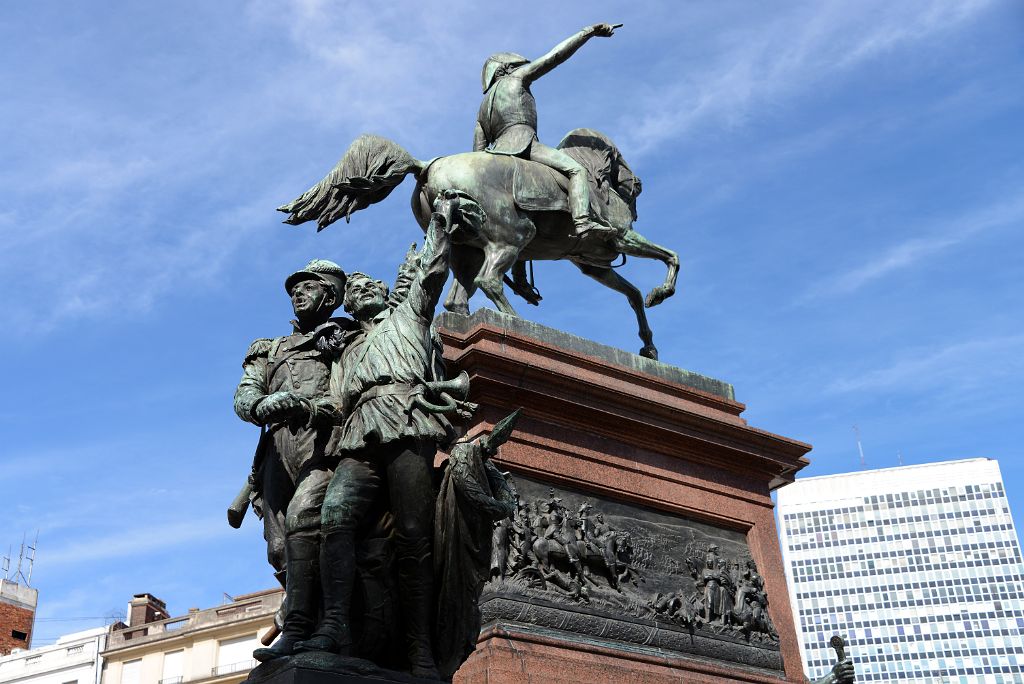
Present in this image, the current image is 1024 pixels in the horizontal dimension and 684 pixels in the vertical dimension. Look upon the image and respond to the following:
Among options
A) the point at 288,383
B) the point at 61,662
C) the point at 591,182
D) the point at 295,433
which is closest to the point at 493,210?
the point at 591,182

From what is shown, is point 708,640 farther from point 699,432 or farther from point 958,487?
point 958,487

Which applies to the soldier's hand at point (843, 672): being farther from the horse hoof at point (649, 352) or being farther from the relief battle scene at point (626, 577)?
the horse hoof at point (649, 352)

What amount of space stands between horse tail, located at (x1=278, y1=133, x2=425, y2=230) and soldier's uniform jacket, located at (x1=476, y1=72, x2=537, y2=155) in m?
1.28

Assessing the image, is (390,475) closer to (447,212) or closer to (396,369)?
(396,369)

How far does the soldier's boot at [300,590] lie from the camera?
5961 mm

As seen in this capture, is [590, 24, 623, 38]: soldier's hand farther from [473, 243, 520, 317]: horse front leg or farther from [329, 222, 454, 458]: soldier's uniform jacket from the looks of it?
[329, 222, 454, 458]: soldier's uniform jacket

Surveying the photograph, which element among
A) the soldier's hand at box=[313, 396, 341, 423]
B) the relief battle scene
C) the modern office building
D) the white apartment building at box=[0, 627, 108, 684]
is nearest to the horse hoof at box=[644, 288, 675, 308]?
the relief battle scene

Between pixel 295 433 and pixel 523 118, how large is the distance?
7665 mm

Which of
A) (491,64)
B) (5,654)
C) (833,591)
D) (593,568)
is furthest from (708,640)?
(833,591)

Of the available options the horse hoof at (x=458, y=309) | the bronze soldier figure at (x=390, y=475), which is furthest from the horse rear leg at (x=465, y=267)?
the bronze soldier figure at (x=390, y=475)

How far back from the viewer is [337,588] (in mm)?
5914

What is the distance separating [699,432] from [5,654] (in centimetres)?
4610

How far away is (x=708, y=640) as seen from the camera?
10.8m

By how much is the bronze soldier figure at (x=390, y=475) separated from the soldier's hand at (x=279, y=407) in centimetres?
27
